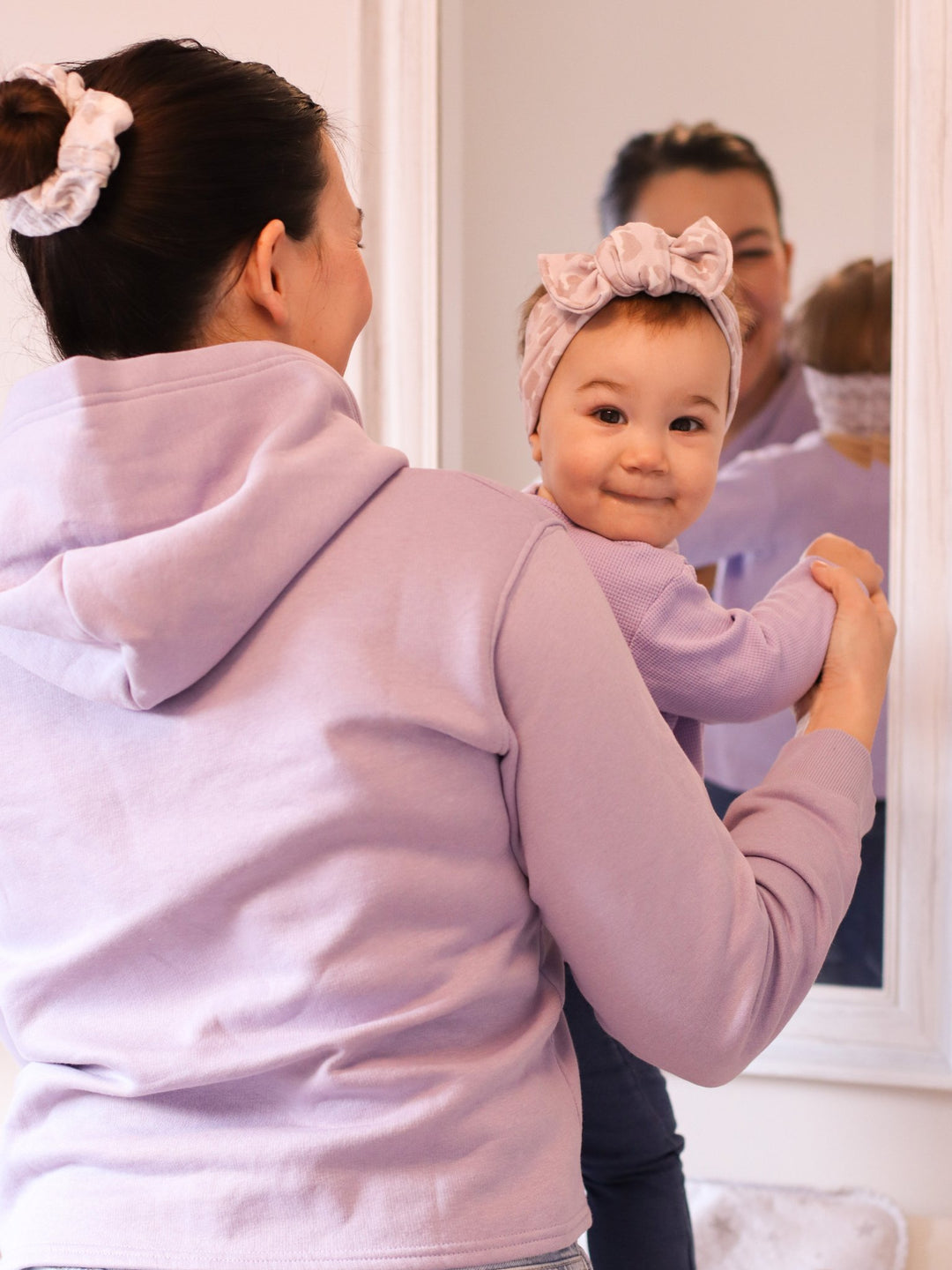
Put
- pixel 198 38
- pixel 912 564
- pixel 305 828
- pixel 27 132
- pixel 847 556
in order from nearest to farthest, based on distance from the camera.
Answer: pixel 305 828 < pixel 27 132 < pixel 847 556 < pixel 912 564 < pixel 198 38

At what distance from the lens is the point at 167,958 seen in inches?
31.0

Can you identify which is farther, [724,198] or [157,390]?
[724,198]

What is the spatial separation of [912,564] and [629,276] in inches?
33.6

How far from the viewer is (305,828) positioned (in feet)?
2.39

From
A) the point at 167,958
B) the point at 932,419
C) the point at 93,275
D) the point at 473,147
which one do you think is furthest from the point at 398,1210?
the point at 473,147

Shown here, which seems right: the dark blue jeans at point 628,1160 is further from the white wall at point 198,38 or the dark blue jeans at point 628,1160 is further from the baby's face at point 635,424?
the white wall at point 198,38

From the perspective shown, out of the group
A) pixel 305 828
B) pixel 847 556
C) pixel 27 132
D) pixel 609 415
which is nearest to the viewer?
pixel 305 828

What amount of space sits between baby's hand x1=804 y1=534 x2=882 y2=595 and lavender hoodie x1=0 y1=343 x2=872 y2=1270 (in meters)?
0.58

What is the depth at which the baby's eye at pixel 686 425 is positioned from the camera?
120 cm

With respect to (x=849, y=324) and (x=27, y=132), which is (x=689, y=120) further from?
(x=27, y=132)

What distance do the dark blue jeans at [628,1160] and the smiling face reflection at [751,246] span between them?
3.16ft

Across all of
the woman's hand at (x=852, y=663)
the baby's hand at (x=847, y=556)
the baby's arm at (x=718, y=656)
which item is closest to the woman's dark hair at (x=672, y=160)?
the baby's hand at (x=847, y=556)

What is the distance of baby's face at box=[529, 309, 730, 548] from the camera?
115cm

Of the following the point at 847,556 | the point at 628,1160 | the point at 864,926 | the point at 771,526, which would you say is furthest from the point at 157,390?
the point at 864,926
